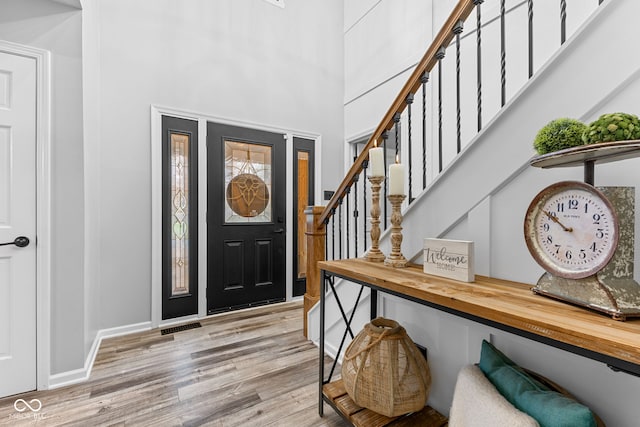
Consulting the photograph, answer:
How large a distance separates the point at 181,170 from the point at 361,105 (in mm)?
2266

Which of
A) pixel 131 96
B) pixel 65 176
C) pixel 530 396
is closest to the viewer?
pixel 530 396

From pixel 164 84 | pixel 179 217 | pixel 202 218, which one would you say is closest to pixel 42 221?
pixel 179 217

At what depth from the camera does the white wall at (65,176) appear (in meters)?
1.90

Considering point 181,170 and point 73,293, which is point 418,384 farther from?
point 181,170

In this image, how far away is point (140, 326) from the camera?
2.77 metres

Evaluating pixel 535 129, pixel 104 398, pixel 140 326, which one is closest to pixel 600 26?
pixel 535 129

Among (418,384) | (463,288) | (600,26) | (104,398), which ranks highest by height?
(600,26)

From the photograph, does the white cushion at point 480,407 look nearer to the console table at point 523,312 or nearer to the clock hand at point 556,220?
the console table at point 523,312

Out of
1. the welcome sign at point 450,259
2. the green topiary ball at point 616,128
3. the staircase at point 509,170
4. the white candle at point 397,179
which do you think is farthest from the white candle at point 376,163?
the green topiary ball at point 616,128

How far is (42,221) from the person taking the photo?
187 centimetres

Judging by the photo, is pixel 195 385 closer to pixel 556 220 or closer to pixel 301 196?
pixel 556 220

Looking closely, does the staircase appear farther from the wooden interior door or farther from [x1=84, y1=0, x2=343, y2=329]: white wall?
[x1=84, y1=0, x2=343, y2=329]: white wall

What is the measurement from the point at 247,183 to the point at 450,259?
103 inches

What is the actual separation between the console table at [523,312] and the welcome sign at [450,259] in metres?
0.03
